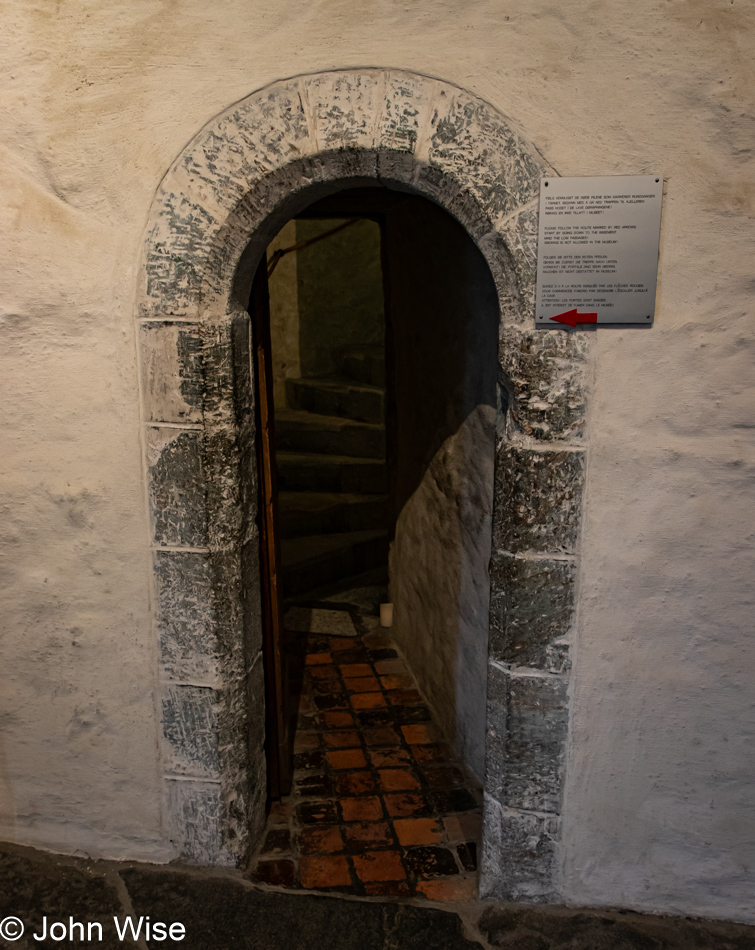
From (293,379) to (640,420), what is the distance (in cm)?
580

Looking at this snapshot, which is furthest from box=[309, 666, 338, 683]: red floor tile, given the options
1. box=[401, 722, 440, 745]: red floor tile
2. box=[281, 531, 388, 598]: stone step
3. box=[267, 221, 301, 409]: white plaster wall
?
box=[267, 221, 301, 409]: white plaster wall

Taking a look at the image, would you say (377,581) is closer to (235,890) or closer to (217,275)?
(235,890)

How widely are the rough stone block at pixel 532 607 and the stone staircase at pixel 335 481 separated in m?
2.81

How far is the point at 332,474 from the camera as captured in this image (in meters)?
6.55

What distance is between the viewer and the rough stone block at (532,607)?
2.67 metres

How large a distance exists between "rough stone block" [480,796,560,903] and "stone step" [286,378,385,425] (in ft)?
14.1

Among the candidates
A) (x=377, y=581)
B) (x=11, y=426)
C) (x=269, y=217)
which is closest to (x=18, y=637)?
(x=11, y=426)

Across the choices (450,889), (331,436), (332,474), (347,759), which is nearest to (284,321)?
(331,436)

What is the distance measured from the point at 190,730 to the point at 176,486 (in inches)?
35.3

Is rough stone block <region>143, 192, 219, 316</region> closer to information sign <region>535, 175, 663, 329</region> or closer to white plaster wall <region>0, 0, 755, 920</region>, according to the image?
white plaster wall <region>0, 0, 755, 920</region>

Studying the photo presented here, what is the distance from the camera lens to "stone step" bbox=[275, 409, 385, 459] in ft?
21.9

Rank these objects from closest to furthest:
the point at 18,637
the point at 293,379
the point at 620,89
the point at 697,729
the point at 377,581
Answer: the point at 620,89 → the point at 697,729 → the point at 18,637 → the point at 377,581 → the point at 293,379

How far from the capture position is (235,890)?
300 cm

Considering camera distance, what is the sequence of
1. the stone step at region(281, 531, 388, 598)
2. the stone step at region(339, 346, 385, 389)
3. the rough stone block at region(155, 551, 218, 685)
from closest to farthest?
the rough stone block at region(155, 551, 218, 685) → the stone step at region(281, 531, 388, 598) → the stone step at region(339, 346, 385, 389)
